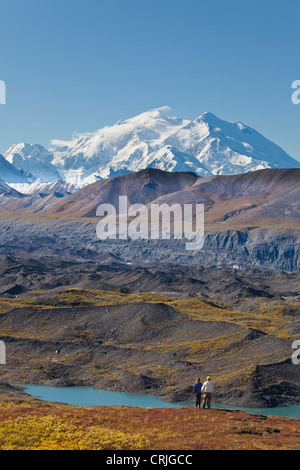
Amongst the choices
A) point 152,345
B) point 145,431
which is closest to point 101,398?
point 152,345

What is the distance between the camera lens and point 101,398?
76.9m


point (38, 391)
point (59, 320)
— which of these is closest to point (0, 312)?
point (59, 320)

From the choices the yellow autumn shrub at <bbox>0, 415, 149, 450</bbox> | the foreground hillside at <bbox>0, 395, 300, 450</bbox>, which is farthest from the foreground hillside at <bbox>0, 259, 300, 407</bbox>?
the yellow autumn shrub at <bbox>0, 415, 149, 450</bbox>

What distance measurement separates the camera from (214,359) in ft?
288

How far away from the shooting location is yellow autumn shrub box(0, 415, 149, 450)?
112 feet

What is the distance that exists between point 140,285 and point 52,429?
498 feet

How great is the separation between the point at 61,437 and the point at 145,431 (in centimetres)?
626

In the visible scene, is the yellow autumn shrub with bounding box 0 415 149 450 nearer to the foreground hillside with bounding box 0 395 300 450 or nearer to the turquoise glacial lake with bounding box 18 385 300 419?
the foreground hillside with bounding box 0 395 300 450

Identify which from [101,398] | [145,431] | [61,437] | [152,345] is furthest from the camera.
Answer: [152,345]

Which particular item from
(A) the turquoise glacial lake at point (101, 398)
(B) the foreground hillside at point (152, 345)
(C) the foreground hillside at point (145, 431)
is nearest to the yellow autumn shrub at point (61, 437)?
(C) the foreground hillside at point (145, 431)

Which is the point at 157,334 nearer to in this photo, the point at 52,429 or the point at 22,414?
the point at 22,414

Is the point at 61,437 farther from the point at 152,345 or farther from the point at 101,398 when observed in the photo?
the point at 152,345
